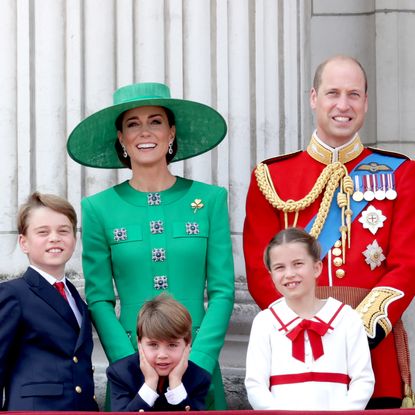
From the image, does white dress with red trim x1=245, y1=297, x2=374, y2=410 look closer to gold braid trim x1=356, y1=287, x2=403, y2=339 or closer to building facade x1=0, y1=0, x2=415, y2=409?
gold braid trim x1=356, y1=287, x2=403, y2=339

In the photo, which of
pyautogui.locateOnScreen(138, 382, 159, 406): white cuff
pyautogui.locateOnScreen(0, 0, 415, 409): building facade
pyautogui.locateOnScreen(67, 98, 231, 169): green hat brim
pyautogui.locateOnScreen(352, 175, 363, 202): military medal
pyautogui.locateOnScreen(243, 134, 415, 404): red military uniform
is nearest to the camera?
pyautogui.locateOnScreen(138, 382, 159, 406): white cuff

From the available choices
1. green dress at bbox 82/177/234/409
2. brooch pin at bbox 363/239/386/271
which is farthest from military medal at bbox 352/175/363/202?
green dress at bbox 82/177/234/409

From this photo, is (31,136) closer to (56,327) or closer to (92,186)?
(92,186)

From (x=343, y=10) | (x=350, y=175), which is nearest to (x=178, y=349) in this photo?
(x=350, y=175)

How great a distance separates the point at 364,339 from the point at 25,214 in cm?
128

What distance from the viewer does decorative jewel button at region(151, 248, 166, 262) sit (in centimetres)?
614

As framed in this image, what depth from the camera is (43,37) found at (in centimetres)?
698

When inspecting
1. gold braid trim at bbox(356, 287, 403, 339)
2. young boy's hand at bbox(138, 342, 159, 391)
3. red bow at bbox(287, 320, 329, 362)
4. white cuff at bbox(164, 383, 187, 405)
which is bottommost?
white cuff at bbox(164, 383, 187, 405)

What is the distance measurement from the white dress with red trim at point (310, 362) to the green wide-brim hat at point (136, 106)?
3.16 feet

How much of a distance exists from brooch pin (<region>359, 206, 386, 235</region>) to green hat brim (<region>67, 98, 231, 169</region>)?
2.24 ft

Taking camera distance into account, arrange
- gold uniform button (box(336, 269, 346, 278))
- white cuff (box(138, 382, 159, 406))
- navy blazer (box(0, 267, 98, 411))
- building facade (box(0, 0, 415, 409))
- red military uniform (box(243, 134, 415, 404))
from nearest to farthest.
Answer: white cuff (box(138, 382, 159, 406)) < navy blazer (box(0, 267, 98, 411)) < red military uniform (box(243, 134, 415, 404)) < gold uniform button (box(336, 269, 346, 278)) < building facade (box(0, 0, 415, 409))

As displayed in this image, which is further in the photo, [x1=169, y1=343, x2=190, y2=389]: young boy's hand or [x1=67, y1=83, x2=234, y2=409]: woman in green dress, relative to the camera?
[x1=67, y1=83, x2=234, y2=409]: woman in green dress

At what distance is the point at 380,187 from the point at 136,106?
939 millimetres

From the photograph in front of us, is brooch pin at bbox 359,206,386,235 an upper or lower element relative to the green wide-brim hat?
lower
